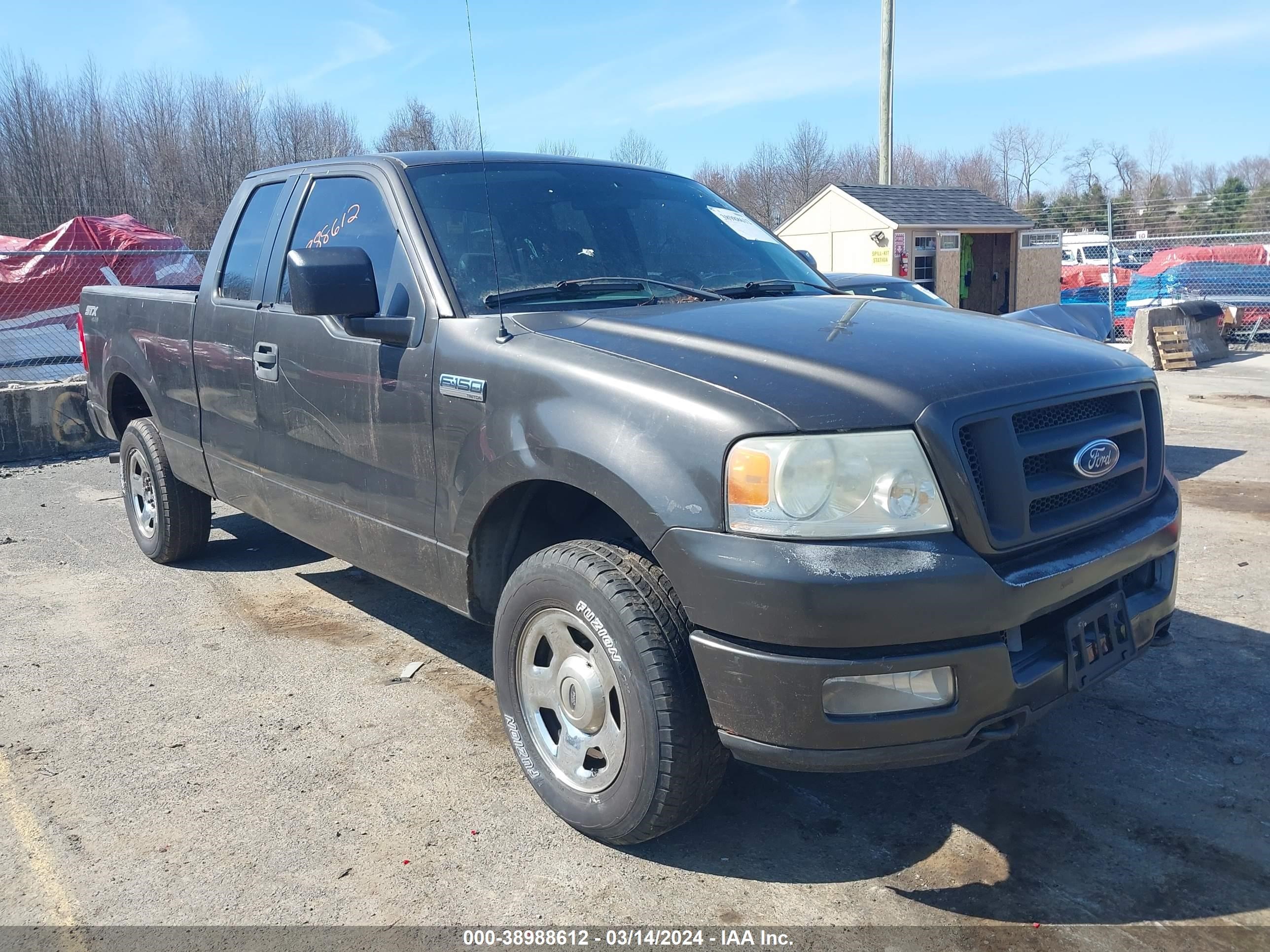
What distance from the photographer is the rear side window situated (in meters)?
4.68

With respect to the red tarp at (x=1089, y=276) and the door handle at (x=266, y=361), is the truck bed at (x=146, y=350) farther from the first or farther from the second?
the red tarp at (x=1089, y=276)

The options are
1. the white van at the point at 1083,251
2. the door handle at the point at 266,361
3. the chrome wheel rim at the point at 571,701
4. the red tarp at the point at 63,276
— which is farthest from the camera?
the white van at the point at 1083,251

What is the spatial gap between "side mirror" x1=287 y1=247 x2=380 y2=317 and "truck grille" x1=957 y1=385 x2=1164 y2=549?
2.05m

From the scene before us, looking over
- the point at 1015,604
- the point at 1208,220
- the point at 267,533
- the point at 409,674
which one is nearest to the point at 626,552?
the point at 1015,604

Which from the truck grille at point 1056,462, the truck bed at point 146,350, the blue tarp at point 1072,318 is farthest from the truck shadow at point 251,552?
the blue tarp at point 1072,318

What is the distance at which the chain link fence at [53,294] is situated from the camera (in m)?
13.3

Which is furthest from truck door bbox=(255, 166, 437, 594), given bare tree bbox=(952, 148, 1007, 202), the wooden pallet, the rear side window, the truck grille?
bare tree bbox=(952, 148, 1007, 202)

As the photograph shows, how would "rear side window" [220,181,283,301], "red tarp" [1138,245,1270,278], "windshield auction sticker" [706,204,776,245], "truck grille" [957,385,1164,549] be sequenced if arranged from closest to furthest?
"truck grille" [957,385,1164,549], "windshield auction sticker" [706,204,776,245], "rear side window" [220,181,283,301], "red tarp" [1138,245,1270,278]

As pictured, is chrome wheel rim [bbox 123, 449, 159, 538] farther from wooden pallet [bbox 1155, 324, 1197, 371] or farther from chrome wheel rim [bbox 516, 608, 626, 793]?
wooden pallet [bbox 1155, 324, 1197, 371]

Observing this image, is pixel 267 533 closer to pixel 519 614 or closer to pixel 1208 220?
pixel 519 614

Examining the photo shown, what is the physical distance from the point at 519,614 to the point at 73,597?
3557 millimetres

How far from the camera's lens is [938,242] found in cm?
1873

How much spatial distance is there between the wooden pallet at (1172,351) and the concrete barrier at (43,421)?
1386cm

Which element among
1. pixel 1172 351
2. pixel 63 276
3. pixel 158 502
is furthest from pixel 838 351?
pixel 63 276
